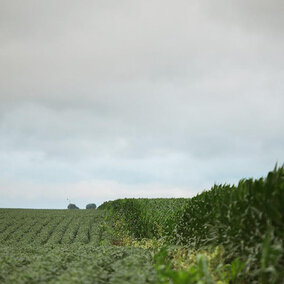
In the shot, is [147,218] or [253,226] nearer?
[253,226]

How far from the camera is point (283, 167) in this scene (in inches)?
280

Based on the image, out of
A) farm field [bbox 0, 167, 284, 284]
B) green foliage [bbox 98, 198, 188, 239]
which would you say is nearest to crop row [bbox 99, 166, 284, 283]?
farm field [bbox 0, 167, 284, 284]

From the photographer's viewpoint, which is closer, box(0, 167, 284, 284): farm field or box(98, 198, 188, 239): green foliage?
box(0, 167, 284, 284): farm field

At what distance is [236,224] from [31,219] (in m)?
24.2

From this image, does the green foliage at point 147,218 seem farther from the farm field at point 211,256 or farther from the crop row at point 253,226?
the crop row at point 253,226

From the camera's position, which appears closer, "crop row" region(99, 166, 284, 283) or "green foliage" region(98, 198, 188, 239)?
"crop row" region(99, 166, 284, 283)

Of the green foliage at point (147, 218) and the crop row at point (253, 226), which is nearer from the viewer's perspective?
the crop row at point (253, 226)

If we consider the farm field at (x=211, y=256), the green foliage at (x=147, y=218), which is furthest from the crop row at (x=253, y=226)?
the green foliage at (x=147, y=218)

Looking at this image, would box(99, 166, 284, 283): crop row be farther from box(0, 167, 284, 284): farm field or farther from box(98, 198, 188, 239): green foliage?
box(98, 198, 188, 239): green foliage

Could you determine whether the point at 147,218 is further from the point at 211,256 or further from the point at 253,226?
the point at 253,226

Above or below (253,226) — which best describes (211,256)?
below

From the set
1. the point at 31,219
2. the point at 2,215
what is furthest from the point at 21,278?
the point at 2,215

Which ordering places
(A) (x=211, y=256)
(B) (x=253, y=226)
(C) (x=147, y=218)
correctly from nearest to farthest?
(B) (x=253, y=226)
(A) (x=211, y=256)
(C) (x=147, y=218)

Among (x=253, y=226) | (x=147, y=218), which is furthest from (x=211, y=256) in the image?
(x=147, y=218)
